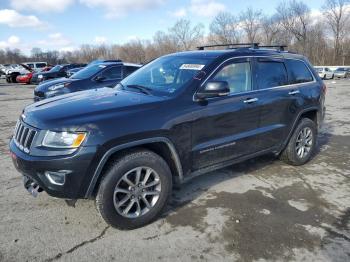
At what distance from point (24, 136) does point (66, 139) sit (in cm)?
59

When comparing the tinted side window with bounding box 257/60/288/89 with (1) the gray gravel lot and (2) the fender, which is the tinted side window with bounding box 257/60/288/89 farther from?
(2) the fender

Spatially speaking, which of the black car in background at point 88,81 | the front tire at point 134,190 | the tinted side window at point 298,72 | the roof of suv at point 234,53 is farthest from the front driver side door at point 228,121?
the black car in background at point 88,81

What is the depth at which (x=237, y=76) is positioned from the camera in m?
4.41

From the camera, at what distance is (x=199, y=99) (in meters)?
3.86

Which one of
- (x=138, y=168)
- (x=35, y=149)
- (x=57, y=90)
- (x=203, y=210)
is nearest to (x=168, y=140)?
(x=138, y=168)

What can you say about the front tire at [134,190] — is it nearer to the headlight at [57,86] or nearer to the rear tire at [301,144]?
the rear tire at [301,144]

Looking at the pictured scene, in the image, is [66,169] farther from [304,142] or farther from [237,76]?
[304,142]

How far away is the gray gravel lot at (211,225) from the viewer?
3184mm

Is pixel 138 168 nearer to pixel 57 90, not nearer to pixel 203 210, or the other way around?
pixel 203 210

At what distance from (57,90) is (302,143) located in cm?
643

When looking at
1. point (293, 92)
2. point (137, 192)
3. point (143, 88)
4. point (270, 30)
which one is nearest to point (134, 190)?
point (137, 192)

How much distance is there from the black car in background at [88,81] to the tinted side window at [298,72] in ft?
17.4

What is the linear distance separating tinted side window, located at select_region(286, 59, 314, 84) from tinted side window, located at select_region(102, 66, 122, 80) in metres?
5.81

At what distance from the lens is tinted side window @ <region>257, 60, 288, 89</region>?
185 inches
